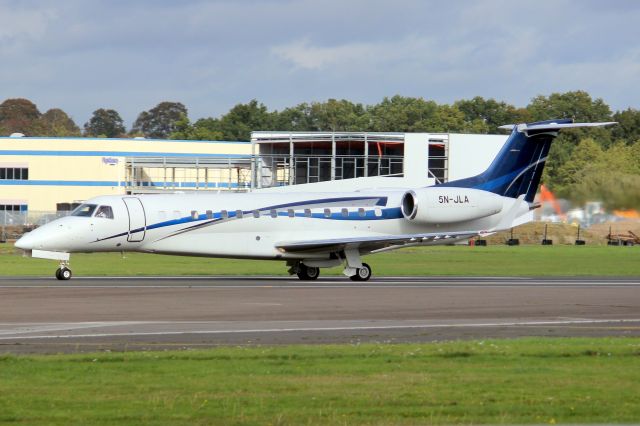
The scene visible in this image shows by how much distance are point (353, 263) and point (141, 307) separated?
1418 centimetres

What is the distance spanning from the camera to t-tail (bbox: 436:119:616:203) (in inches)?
1710

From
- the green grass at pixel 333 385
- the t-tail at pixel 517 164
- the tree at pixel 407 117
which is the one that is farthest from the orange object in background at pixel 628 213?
the tree at pixel 407 117

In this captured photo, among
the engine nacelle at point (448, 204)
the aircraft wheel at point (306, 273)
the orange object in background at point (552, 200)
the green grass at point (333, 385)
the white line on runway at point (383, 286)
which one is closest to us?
the green grass at point (333, 385)

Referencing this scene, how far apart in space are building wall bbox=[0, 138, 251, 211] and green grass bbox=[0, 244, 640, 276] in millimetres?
26983

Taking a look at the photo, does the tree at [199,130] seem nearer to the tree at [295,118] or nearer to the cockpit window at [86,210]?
the tree at [295,118]

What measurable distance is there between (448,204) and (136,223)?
11.7 metres

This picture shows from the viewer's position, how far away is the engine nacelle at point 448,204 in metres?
41.4

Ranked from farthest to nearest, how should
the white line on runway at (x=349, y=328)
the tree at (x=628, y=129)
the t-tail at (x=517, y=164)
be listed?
the tree at (x=628, y=129) < the t-tail at (x=517, y=164) < the white line on runway at (x=349, y=328)

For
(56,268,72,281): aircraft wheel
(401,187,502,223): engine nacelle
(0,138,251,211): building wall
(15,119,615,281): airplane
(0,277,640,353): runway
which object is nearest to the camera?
(0,277,640,353): runway

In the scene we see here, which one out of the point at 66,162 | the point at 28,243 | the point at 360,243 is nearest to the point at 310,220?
the point at 360,243

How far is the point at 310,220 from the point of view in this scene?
40812 mm

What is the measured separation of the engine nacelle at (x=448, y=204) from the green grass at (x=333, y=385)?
72.7ft

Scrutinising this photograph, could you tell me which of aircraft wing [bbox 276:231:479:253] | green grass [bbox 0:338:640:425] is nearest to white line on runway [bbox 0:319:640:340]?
green grass [bbox 0:338:640:425]

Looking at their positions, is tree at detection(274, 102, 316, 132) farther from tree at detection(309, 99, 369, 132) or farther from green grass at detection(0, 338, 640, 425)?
green grass at detection(0, 338, 640, 425)
